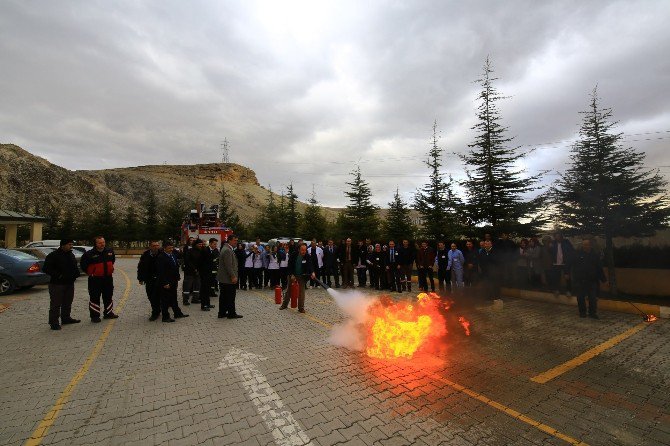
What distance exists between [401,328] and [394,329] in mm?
138

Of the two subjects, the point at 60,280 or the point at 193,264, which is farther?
the point at 193,264

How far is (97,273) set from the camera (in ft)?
27.8

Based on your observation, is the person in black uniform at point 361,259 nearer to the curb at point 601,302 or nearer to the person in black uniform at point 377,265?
the person in black uniform at point 377,265

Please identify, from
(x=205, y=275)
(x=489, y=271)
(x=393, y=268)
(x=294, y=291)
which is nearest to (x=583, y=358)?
(x=489, y=271)

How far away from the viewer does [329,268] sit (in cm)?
1462

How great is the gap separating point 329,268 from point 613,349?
32.9 feet

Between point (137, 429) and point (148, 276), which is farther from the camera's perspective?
point (148, 276)

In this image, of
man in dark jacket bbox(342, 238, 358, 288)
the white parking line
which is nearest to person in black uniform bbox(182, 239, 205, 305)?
the white parking line

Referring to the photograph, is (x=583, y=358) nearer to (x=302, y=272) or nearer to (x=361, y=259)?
(x=302, y=272)

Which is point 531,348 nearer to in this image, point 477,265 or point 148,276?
point 477,265

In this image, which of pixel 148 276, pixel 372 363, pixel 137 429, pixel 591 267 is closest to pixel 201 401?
pixel 137 429

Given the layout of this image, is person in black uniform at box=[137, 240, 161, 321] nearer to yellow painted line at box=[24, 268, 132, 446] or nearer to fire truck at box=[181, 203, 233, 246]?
yellow painted line at box=[24, 268, 132, 446]

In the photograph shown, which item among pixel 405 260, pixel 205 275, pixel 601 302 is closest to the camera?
pixel 601 302

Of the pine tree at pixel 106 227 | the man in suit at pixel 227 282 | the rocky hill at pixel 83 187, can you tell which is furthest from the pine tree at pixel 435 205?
the rocky hill at pixel 83 187
